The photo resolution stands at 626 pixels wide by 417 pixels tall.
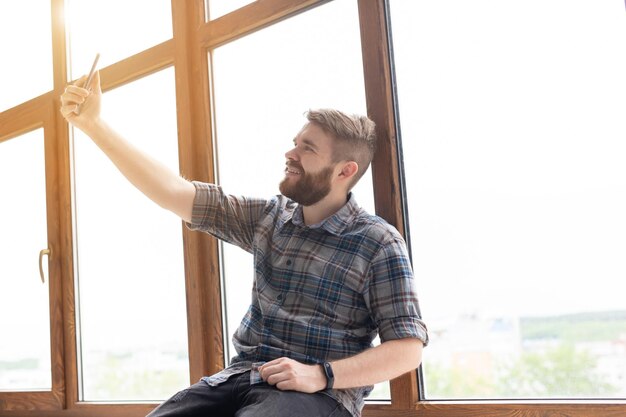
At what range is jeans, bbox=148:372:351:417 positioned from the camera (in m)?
1.53

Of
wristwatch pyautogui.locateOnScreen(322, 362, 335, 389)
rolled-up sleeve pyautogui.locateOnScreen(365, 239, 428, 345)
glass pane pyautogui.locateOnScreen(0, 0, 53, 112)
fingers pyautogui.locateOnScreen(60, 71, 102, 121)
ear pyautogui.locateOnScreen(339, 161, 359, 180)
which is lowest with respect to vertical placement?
wristwatch pyautogui.locateOnScreen(322, 362, 335, 389)

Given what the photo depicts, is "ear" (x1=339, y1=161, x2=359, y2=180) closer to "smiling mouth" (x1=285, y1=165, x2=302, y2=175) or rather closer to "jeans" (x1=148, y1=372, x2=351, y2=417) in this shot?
"smiling mouth" (x1=285, y1=165, x2=302, y2=175)

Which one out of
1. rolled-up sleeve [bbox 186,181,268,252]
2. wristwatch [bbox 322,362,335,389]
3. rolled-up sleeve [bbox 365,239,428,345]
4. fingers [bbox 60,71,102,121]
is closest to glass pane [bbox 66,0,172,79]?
fingers [bbox 60,71,102,121]

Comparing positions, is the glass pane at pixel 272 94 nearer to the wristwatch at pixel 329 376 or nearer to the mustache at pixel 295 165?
the mustache at pixel 295 165

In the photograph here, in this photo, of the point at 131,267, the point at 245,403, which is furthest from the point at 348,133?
the point at 131,267

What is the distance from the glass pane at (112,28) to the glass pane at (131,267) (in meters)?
0.16

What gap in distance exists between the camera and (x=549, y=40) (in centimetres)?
172

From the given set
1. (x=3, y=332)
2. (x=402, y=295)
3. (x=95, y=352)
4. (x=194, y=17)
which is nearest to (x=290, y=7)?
(x=194, y=17)

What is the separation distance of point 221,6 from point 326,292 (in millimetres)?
1230

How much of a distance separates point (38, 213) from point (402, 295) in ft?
6.53

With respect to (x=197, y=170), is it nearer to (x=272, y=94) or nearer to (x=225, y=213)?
(x=272, y=94)

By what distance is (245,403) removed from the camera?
165 cm

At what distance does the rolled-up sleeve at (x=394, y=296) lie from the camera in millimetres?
1604

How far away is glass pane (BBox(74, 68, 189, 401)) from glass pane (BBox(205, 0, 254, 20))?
26 cm
